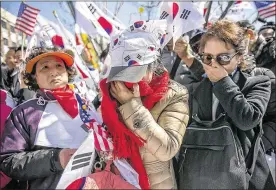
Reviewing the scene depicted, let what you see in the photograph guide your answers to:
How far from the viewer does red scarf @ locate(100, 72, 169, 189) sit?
1.72 meters

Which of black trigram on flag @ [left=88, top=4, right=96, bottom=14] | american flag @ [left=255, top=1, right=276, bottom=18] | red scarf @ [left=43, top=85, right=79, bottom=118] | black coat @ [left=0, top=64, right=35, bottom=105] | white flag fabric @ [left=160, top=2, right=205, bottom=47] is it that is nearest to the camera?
red scarf @ [left=43, top=85, right=79, bottom=118]

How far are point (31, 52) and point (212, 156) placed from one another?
4.96 ft

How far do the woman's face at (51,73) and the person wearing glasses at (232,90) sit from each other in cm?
94

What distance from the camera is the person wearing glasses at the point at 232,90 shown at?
6.29ft

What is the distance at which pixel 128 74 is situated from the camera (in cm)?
171

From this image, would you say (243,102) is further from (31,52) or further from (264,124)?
(31,52)

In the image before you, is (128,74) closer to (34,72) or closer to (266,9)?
(34,72)

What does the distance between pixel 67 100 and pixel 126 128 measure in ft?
2.33

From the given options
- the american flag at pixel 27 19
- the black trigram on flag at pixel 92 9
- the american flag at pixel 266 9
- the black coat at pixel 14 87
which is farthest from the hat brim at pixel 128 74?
the american flag at pixel 266 9

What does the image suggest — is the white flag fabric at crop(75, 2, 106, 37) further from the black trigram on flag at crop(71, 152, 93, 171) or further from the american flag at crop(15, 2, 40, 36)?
the black trigram on flag at crop(71, 152, 93, 171)

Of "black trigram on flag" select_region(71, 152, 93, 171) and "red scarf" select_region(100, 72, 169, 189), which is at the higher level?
"red scarf" select_region(100, 72, 169, 189)

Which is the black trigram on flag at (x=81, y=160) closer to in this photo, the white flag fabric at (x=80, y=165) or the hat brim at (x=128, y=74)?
the white flag fabric at (x=80, y=165)

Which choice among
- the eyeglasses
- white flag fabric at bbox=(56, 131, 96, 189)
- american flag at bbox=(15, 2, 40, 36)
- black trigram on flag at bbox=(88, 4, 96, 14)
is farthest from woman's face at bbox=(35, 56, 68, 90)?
american flag at bbox=(15, 2, 40, 36)

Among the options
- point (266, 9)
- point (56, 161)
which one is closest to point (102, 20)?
point (56, 161)
